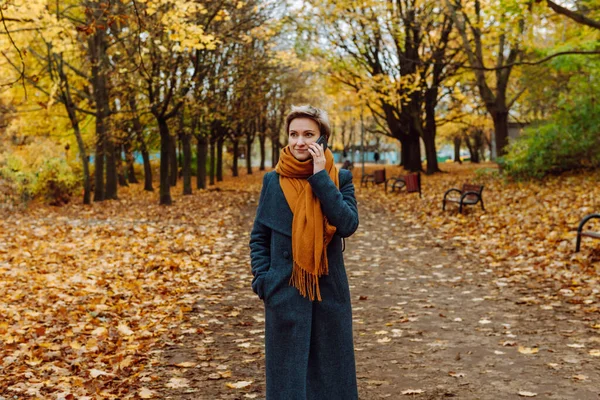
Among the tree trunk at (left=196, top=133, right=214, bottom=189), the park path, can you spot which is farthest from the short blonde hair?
the tree trunk at (left=196, top=133, right=214, bottom=189)

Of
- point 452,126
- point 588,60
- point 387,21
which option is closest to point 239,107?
point 387,21

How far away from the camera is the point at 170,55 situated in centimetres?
1848

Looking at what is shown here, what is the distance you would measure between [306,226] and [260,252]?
0.36 meters

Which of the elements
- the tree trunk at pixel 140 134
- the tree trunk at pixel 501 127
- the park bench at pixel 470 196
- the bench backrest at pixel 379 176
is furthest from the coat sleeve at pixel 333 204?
the bench backrest at pixel 379 176

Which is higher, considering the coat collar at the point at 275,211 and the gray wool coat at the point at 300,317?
the coat collar at the point at 275,211

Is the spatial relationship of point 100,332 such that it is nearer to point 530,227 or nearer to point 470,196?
point 530,227

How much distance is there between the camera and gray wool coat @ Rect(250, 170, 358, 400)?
3174mm

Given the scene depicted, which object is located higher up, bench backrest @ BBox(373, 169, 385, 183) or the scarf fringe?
bench backrest @ BBox(373, 169, 385, 183)

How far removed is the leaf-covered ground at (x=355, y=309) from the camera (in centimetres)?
500

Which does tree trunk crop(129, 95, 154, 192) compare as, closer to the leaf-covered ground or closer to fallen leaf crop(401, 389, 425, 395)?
the leaf-covered ground

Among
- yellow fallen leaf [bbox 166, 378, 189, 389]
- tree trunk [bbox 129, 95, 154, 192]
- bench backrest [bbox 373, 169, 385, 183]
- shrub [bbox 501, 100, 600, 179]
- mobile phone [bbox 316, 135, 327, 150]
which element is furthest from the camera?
bench backrest [bbox 373, 169, 385, 183]

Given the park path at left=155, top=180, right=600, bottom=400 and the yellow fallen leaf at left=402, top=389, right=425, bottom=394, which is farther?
the park path at left=155, top=180, right=600, bottom=400

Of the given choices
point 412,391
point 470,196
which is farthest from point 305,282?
point 470,196

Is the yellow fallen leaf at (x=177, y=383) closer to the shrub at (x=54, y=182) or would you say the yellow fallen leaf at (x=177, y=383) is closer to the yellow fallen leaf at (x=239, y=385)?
the yellow fallen leaf at (x=239, y=385)
